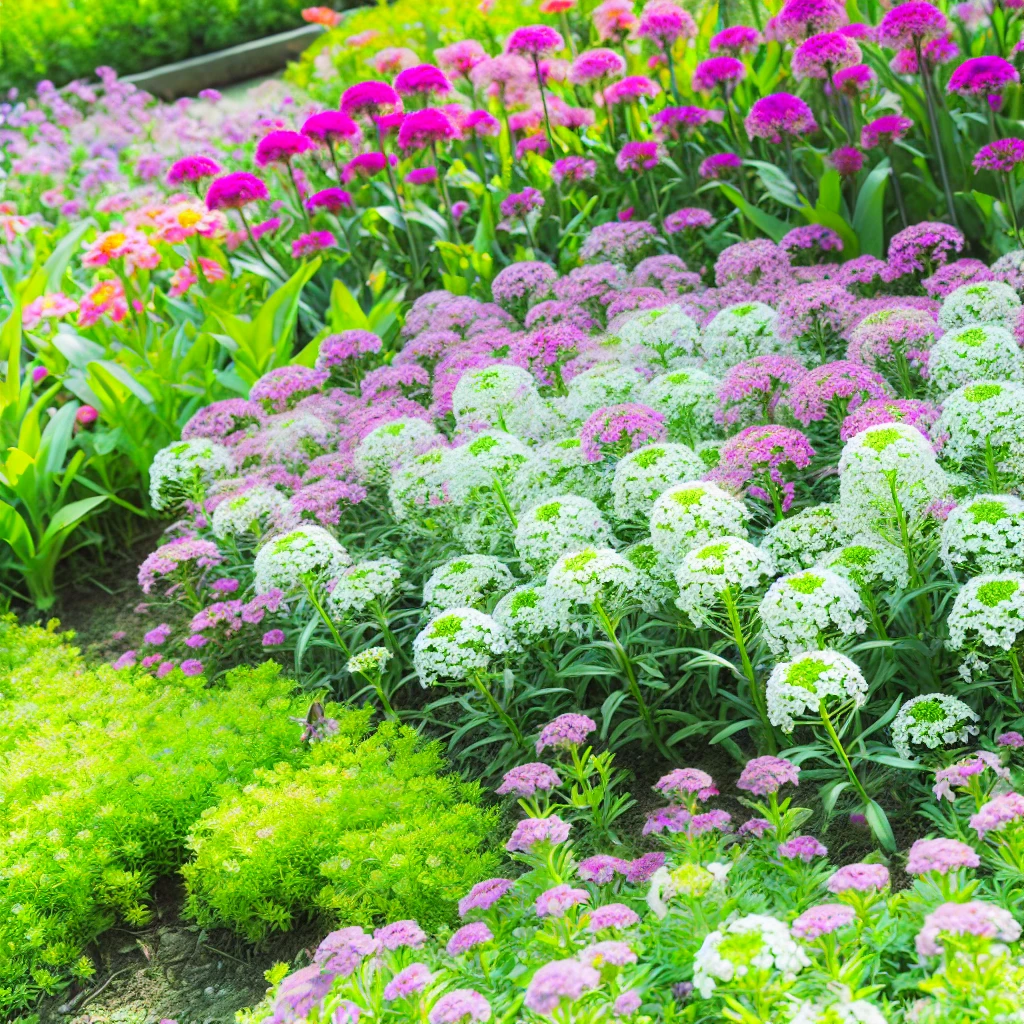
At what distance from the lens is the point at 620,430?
3.85m

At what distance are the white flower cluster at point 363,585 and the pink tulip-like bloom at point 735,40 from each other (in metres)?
3.97

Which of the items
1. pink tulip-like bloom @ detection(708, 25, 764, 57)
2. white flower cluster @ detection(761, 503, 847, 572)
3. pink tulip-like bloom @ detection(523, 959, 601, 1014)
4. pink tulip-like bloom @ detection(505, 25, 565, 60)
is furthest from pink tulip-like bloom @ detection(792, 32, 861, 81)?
pink tulip-like bloom @ detection(523, 959, 601, 1014)

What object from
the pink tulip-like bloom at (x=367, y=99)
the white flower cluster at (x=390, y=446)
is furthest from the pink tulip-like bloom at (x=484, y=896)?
the pink tulip-like bloom at (x=367, y=99)

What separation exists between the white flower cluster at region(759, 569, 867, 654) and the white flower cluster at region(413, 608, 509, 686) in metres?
0.77

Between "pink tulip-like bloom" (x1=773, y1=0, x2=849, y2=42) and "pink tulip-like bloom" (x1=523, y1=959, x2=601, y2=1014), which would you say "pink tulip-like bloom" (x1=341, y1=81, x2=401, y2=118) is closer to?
"pink tulip-like bloom" (x1=773, y1=0, x2=849, y2=42)

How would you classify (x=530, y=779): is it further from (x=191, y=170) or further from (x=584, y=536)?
(x=191, y=170)

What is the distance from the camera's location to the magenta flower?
6.63m

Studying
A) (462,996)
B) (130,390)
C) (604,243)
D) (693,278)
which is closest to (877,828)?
(462,996)

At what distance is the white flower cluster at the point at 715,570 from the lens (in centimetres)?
300

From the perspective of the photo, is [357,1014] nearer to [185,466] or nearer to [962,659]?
[962,659]

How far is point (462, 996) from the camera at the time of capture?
2.27 meters

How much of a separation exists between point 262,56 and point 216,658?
12837mm

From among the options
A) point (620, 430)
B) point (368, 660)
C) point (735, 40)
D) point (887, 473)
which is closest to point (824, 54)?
point (735, 40)

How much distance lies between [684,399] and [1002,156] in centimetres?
218
